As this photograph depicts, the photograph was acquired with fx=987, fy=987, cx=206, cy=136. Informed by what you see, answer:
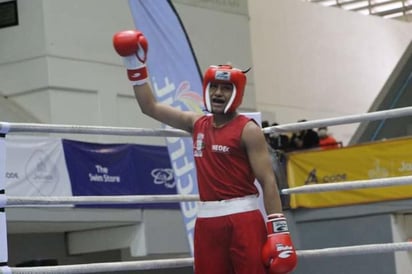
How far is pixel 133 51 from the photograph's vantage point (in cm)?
401

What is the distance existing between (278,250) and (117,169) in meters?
6.43

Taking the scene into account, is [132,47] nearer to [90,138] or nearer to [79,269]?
[79,269]

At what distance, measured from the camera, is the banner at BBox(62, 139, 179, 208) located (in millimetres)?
9633

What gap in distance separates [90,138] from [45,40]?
125 centimetres

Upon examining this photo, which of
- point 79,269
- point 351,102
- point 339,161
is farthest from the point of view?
point 351,102

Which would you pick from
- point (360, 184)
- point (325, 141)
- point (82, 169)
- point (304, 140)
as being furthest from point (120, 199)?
point (325, 141)

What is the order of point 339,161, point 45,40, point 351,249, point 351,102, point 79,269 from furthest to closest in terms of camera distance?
point 351,102, point 45,40, point 339,161, point 351,249, point 79,269

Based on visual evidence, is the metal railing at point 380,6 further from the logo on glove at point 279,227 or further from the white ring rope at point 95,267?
the logo on glove at point 279,227

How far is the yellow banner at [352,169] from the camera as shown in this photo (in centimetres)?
991

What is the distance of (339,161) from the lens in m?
10.3

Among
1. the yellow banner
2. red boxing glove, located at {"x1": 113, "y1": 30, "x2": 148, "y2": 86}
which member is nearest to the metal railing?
the yellow banner

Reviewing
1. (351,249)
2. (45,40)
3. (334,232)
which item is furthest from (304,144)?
(351,249)

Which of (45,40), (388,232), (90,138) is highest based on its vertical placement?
(45,40)

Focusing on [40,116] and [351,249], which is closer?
[351,249]
